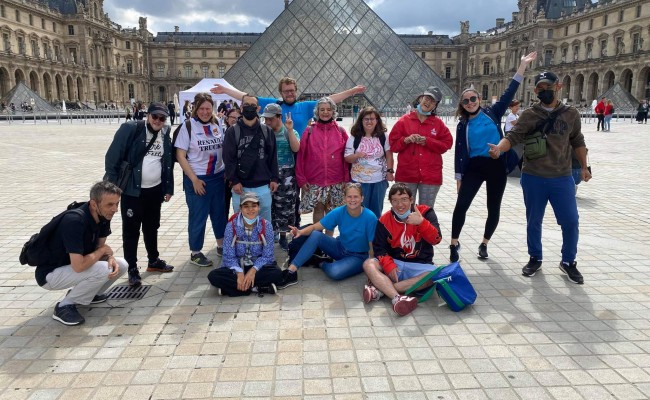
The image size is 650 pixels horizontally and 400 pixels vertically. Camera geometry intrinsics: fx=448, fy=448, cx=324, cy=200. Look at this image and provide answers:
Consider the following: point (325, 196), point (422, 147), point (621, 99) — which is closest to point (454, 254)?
point (422, 147)

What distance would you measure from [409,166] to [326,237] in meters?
1.03

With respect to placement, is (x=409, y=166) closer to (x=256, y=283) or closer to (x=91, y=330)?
(x=256, y=283)

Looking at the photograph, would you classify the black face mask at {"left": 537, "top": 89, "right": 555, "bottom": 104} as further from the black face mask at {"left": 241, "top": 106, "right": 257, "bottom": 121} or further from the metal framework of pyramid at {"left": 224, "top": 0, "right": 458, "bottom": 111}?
the metal framework of pyramid at {"left": 224, "top": 0, "right": 458, "bottom": 111}

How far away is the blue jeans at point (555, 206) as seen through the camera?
12.1ft

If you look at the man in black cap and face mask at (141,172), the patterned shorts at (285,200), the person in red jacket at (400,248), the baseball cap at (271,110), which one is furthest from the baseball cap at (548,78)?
the man in black cap and face mask at (141,172)

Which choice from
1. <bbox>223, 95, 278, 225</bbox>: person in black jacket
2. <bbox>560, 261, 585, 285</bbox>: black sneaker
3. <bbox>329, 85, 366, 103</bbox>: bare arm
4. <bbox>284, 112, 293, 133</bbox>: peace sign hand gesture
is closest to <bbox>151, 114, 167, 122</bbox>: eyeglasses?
<bbox>223, 95, 278, 225</bbox>: person in black jacket

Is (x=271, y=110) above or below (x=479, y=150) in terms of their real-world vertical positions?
above

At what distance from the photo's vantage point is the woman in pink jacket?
419 centimetres

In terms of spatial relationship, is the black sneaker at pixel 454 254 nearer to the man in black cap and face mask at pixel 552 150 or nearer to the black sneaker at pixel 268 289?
the man in black cap and face mask at pixel 552 150

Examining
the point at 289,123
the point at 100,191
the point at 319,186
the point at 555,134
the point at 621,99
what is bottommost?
the point at 319,186

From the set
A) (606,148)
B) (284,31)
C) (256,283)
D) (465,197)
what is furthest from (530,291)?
(284,31)

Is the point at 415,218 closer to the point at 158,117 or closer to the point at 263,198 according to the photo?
the point at 263,198

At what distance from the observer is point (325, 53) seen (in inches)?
987

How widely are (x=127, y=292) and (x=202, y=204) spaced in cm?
99
